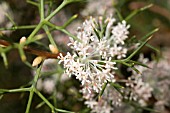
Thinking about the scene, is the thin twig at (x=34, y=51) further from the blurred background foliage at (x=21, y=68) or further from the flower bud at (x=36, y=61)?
the blurred background foliage at (x=21, y=68)

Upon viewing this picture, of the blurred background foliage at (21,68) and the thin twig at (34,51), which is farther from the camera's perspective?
the blurred background foliage at (21,68)

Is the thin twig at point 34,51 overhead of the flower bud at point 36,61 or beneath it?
overhead

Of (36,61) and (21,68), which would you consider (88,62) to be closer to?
(36,61)

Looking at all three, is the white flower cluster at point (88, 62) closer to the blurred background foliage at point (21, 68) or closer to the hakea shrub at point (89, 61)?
the hakea shrub at point (89, 61)

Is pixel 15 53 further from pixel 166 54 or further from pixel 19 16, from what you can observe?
pixel 166 54

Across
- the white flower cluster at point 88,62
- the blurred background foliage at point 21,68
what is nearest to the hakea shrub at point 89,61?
the white flower cluster at point 88,62

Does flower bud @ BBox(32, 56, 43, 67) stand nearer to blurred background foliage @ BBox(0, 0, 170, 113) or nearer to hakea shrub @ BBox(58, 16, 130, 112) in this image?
hakea shrub @ BBox(58, 16, 130, 112)

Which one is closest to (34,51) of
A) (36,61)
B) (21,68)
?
(36,61)

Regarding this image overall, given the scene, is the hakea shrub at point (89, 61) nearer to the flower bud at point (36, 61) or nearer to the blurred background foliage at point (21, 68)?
the flower bud at point (36, 61)

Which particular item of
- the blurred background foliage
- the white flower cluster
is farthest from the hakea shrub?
the blurred background foliage

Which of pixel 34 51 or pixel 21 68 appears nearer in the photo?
pixel 34 51

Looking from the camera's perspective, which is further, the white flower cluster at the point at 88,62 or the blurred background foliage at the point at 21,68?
the blurred background foliage at the point at 21,68

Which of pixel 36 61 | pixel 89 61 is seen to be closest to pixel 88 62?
pixel 89 61
